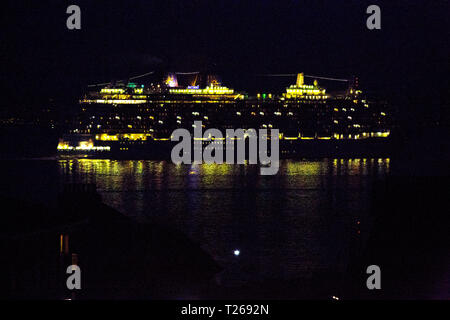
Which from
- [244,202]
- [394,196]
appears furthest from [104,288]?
[244,202]

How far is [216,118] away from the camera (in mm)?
70000

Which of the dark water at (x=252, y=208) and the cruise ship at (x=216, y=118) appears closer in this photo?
the dark water at (x=252, y=208)

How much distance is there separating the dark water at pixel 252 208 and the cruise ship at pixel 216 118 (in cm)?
1124

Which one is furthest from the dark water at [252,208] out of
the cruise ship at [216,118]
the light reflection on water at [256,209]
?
the cruise ship at [216,118]

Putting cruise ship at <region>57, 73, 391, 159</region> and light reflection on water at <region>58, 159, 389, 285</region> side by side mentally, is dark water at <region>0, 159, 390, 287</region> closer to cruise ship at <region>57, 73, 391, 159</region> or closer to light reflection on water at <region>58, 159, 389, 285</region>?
light reflection on water at <region>58, 159, 389, 285</region>

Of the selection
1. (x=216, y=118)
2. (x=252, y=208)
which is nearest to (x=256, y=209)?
(x=252, y=208)

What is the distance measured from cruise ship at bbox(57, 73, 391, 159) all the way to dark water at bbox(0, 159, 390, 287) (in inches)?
442

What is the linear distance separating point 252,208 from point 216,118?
140ft

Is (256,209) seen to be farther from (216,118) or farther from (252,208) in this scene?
(216,118)

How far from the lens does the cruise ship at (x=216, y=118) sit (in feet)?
211

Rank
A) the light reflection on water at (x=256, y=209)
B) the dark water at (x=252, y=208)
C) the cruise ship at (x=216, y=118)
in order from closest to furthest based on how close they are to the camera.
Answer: the dark water at (x=252, y=208), the light reflection on water at (x=256, y=209), the cruise ship at (x=216, y=118)

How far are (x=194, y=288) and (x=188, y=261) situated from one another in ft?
3.83

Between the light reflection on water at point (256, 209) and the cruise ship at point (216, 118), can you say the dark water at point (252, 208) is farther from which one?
the cruise ship at point (216, 118)

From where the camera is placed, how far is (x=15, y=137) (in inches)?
2997
